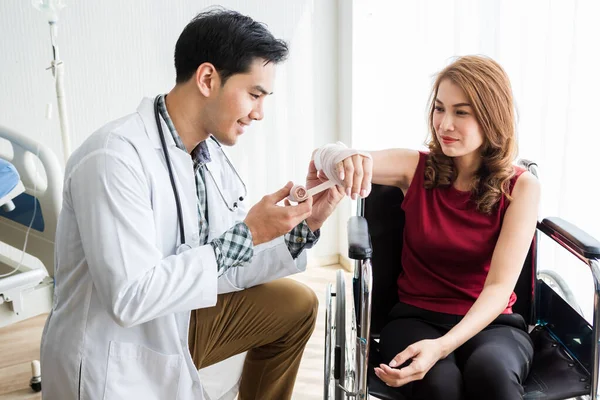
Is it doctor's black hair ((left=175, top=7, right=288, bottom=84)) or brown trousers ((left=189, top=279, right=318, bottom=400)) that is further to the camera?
brown trousers ((left=189, top=279, right=318, bottom=400))

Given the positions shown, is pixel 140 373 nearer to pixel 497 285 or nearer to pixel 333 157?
pixel 333 157

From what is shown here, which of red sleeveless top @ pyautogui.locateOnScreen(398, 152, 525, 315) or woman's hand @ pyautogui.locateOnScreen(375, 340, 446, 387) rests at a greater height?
red sleeveless top @ pyautogui.locateOnScreen(398, 152, 525, 315)

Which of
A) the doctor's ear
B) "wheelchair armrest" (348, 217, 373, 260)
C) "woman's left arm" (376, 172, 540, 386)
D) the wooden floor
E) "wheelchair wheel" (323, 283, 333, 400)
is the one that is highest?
the doctor's ear

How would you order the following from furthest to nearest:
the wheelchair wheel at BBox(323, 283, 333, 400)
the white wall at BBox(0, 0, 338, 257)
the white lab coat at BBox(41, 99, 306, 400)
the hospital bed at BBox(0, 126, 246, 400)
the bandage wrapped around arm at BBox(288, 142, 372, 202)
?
the white wall at BBox(0, 0, 338, 257) < the hospital bed at BBox(0, 126, 246, 400) < the wheelchair wheel at BBox(323, 283, 333, 400) < the bandage wrapped around arm at BBox(288, 142, 372, 202) < the white lab coat at BBox(41, 99, 306, 400)

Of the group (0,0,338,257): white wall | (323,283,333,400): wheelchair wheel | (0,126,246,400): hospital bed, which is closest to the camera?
(323,283,333,400): wheelchair wheel

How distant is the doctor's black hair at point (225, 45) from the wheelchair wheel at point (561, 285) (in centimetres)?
91

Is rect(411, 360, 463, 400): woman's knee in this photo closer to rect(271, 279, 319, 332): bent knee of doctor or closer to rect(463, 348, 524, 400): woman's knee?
rect(463, 348, 524, 400): woman's knee

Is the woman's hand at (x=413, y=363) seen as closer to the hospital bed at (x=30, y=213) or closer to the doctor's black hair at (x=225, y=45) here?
the doctor's black hair at (x=225, y=45)

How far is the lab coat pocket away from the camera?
1.23 m

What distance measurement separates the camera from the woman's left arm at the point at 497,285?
48.3 inches

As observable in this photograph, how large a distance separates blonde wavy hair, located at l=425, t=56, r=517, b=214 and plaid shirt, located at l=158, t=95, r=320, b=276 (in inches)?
14.0

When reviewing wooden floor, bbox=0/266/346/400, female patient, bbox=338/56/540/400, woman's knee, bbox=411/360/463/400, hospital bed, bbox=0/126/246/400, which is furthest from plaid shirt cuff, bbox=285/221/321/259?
hospital bed, bbox=0/126/246/400

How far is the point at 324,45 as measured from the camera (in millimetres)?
2982

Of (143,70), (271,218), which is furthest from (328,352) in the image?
(143,70)
